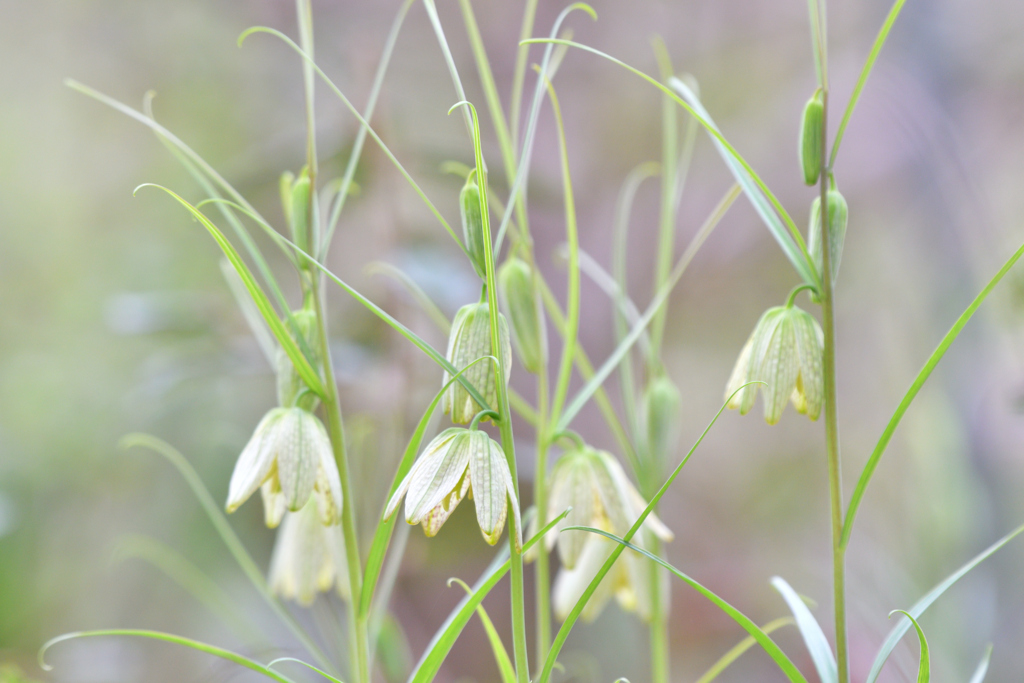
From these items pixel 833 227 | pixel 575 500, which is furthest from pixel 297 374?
pixel 833 227

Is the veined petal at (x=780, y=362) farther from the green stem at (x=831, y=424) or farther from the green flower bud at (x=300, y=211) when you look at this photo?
the green flower bud at (x=300, y=211)

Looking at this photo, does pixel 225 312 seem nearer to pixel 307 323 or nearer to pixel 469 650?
pixel 307 323

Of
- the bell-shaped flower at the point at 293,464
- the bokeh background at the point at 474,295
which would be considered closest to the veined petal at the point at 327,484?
the bell-shaped flower at the point at 293,464

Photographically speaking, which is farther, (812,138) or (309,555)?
(309,555)

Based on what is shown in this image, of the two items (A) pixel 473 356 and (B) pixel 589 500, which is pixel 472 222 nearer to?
(A) pixel 473 356

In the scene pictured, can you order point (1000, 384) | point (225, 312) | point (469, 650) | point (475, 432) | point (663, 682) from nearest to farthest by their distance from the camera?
1. point (475, 432)
2. point (663, 682)
3. point (225, 312)
4. point (1000, 384)
5. point (469, 650)

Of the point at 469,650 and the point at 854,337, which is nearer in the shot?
the point at 469,650

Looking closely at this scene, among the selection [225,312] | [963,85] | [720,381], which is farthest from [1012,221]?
[225,312]

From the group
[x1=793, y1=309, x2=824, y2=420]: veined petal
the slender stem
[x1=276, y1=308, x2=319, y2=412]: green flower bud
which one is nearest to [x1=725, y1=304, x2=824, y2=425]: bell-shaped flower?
[x1=793, y1=309, x2=824, y2=420]: veined petal
